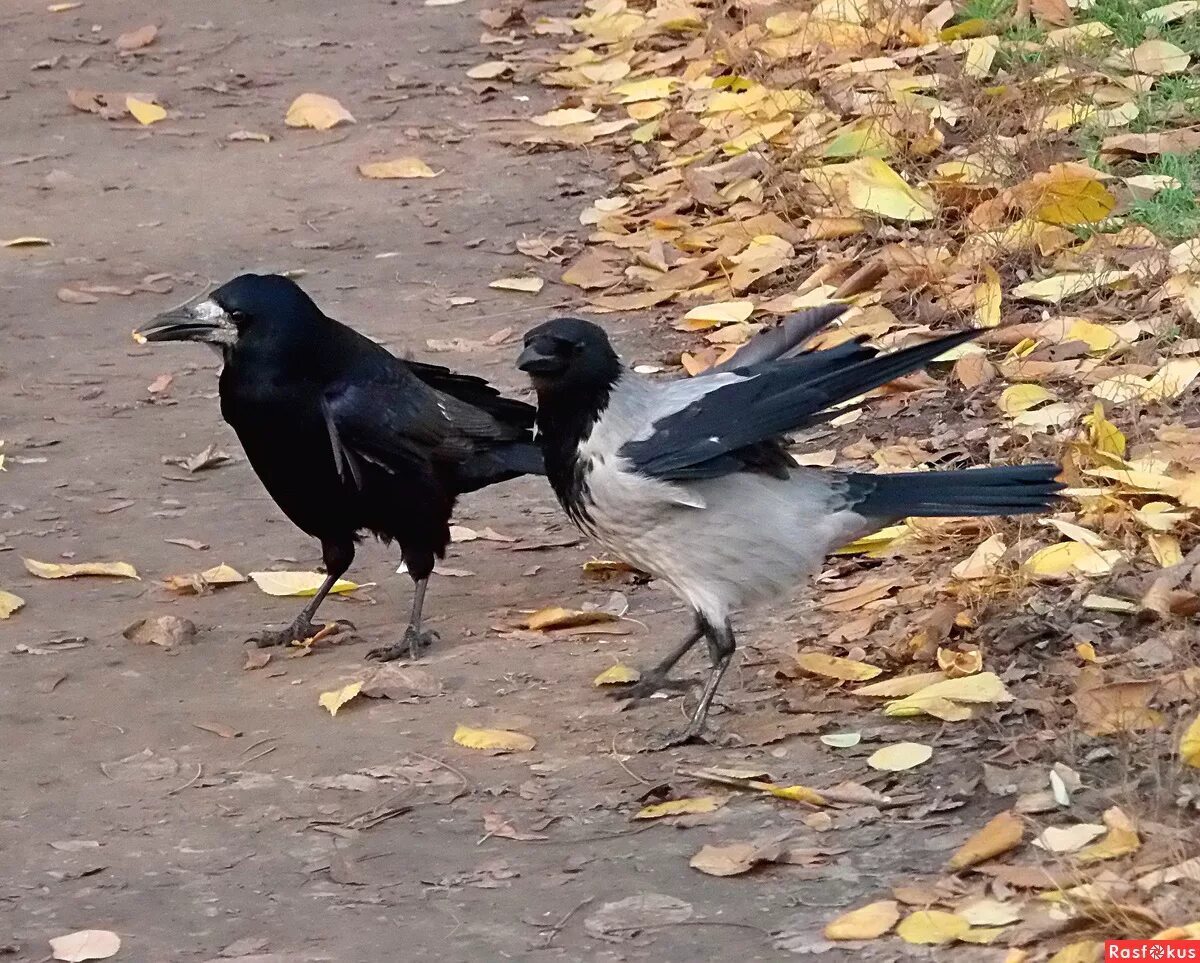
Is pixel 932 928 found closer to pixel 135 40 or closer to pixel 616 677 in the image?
pixel 616 677

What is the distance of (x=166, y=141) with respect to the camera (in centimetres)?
942

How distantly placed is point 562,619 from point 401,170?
4.17m

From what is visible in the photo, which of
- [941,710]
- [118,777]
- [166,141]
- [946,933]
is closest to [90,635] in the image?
[118,777]

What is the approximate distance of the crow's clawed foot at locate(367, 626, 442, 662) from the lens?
4992 mm

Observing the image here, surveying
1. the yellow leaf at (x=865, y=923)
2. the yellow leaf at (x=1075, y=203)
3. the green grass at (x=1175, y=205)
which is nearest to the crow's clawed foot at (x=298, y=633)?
the yellow leaf at (x=865, y=923)

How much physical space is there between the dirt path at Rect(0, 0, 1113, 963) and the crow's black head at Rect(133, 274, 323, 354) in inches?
31.2

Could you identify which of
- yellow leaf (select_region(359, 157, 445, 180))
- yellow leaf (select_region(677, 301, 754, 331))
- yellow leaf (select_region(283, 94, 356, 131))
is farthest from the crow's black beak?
yellow leaf (select_region(283, 94, 356, 131))

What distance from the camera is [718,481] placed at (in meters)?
4.41

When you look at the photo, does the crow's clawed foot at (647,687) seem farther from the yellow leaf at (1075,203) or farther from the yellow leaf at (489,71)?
the yellow leaf at (489,71)

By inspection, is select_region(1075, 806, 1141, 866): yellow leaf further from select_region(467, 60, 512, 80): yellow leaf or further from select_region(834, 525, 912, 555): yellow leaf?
select_region(467, 60, 512, 80): yellow leaf

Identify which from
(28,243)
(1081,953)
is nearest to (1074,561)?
(1081,953)

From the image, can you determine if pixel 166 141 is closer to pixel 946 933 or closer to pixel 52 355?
pixel 52 355

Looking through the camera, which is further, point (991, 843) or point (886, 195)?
point (886, 195)

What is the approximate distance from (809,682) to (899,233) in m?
2.86
